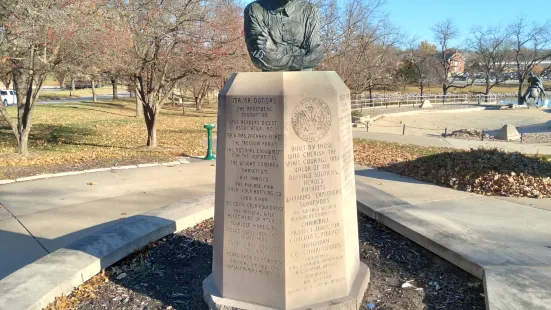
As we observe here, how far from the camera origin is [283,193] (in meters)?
Result: 3.35

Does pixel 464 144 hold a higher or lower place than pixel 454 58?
lower

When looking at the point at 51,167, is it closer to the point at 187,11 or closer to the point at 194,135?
the point at 187,11

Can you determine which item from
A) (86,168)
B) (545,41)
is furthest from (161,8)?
(545,41)

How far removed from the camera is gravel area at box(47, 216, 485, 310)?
12.6ft

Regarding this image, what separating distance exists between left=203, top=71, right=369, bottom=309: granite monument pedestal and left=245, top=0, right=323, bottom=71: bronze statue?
1.14ft

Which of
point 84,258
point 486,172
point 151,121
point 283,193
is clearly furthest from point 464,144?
point 84,258

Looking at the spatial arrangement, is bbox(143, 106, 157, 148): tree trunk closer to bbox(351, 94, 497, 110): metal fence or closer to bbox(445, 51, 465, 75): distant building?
bbox(351, 94, 497, 110): metal fence

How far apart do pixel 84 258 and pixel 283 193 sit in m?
2.42

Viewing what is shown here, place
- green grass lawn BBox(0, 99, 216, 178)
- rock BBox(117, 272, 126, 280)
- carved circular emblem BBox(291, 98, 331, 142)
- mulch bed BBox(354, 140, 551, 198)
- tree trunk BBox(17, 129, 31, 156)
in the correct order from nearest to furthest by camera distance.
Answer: carved circular emblem BBox(291, 98, 331, 142) → rock BBox(117, 272, 126, 280) → mulch bed BBox(354, 140, 551, 198) → green grass lawn BBox(0, 99, 216, 178) → tree trunk BBox(17, 129, 31, 156)

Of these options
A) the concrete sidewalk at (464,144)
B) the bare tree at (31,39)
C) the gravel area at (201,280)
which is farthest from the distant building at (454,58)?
the gravel area at (201,280)

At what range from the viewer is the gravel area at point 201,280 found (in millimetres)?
3854

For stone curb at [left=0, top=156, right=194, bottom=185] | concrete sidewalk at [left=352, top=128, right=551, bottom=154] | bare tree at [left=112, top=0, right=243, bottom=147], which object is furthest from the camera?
concrete sidewalk at [left=352, top=128, right=551, bottom=154]

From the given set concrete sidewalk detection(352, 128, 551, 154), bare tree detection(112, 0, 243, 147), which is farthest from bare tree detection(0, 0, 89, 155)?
concrete sidewalk detection(352, 128, 551, 154)

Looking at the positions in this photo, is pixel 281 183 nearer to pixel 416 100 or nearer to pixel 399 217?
pixel 399 217
